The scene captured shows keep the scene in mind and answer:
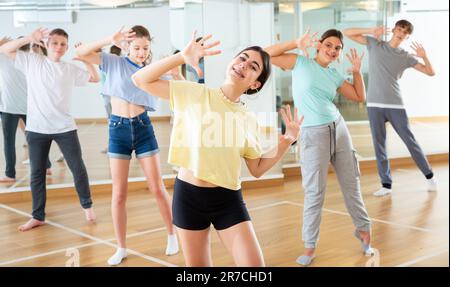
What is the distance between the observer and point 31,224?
4441 millimetres

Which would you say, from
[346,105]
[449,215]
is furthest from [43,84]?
[346,105]

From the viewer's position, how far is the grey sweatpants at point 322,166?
137 inches

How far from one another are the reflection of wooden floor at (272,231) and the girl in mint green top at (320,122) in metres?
0.44

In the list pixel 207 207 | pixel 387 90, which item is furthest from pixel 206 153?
pixel 387 90

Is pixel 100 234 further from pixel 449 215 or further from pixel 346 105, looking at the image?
pixel 346 105

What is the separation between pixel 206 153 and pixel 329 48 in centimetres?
148

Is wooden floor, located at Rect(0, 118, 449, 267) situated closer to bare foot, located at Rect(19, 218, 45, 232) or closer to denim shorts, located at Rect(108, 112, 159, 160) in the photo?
bare foot, located at Rect(19, 218, 45, 232)

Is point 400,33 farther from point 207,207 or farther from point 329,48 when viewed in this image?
point 207,207

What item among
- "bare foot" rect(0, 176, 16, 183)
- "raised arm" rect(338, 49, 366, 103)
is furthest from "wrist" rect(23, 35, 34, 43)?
"raised arm" rect(338, 49, 366, 103)

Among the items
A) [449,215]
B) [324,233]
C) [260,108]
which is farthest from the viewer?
→ [260,108]

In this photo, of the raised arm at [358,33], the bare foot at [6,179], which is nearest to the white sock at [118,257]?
the bare foot at [6,179]

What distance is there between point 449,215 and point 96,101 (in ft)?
10.9
